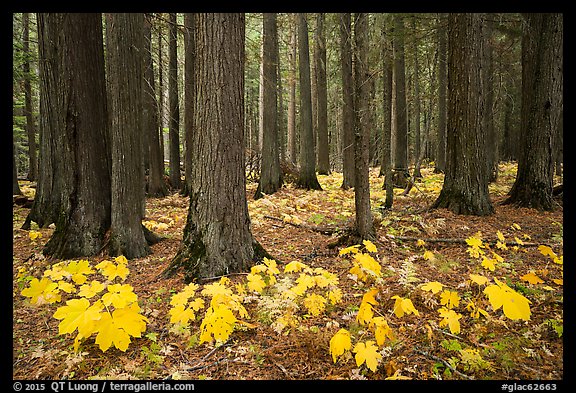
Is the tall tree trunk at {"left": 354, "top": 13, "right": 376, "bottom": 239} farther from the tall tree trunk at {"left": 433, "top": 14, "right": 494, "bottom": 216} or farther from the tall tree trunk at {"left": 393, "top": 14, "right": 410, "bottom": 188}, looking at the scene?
the tall tree trunk at {"left": 393, "top": 14, "right": 410, "bottom": 188}

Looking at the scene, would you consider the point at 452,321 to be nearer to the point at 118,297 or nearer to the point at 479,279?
the point at 479,279

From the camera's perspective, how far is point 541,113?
7.87 meters

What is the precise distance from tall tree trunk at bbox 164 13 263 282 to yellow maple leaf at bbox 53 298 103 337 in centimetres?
158

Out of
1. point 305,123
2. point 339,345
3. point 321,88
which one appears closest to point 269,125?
point 305,123

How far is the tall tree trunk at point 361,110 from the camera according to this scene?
504 cm

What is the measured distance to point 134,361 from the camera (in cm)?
283

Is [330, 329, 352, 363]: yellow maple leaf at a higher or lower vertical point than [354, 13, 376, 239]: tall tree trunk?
lower

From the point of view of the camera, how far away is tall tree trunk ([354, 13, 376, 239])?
5035mm

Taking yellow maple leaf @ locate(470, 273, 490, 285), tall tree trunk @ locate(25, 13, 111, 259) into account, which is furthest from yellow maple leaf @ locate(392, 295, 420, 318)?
tall tree trunk @ locate(25, 13, 111, 259)

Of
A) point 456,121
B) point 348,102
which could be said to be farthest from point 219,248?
point 348,102

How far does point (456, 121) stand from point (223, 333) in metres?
6.82

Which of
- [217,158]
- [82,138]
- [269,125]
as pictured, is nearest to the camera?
[217,158]

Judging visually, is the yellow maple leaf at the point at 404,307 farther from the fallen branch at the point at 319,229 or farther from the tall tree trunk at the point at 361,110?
the fallen branch at the point at 319,229

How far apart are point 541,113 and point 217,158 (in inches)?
305
